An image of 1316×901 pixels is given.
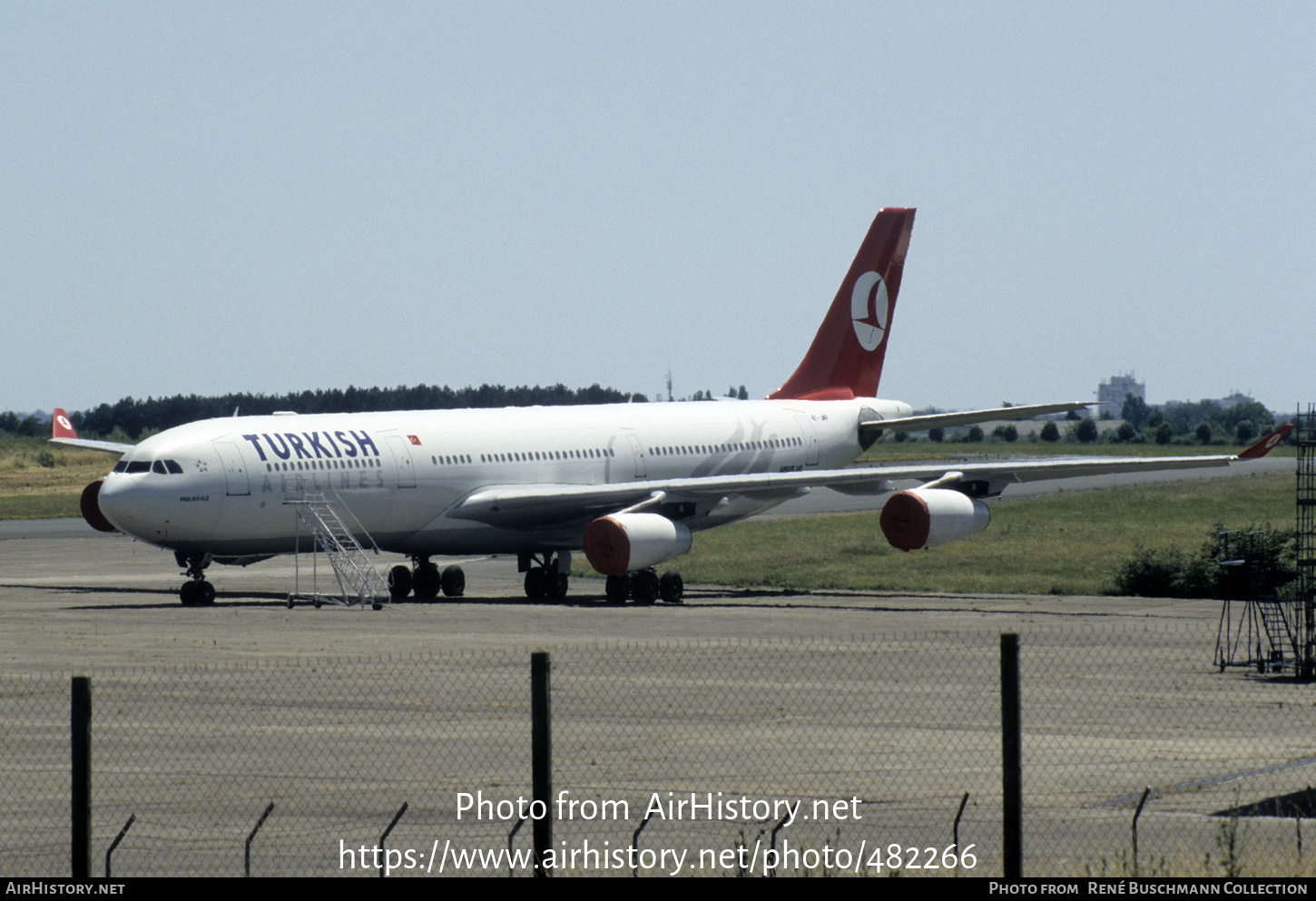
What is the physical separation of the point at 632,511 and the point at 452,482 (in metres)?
4.24

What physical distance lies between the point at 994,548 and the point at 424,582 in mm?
19096

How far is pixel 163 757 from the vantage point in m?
18.6

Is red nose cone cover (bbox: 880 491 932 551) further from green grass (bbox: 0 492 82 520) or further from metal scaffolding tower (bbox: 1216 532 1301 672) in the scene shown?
green grass (bbox: 0 492 82 520)

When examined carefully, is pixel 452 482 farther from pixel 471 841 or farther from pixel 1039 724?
pixel 471 841

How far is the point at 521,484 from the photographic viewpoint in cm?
4319

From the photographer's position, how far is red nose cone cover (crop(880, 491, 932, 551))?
128ft

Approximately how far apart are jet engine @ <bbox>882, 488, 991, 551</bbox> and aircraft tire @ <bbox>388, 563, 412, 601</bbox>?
1134 centimetres

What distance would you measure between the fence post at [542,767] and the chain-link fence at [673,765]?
687mm

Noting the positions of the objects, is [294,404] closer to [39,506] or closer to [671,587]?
[39,506]

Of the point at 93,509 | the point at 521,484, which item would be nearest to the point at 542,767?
the point at 521,484

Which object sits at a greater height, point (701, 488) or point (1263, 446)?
point (1263, 446)

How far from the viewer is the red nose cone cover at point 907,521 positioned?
39.0 meters

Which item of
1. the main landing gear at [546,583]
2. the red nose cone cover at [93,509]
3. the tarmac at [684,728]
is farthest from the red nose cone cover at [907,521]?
the red nose cone cover at [93,509]

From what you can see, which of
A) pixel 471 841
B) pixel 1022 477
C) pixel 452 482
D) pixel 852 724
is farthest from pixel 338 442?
pixel 471 841
